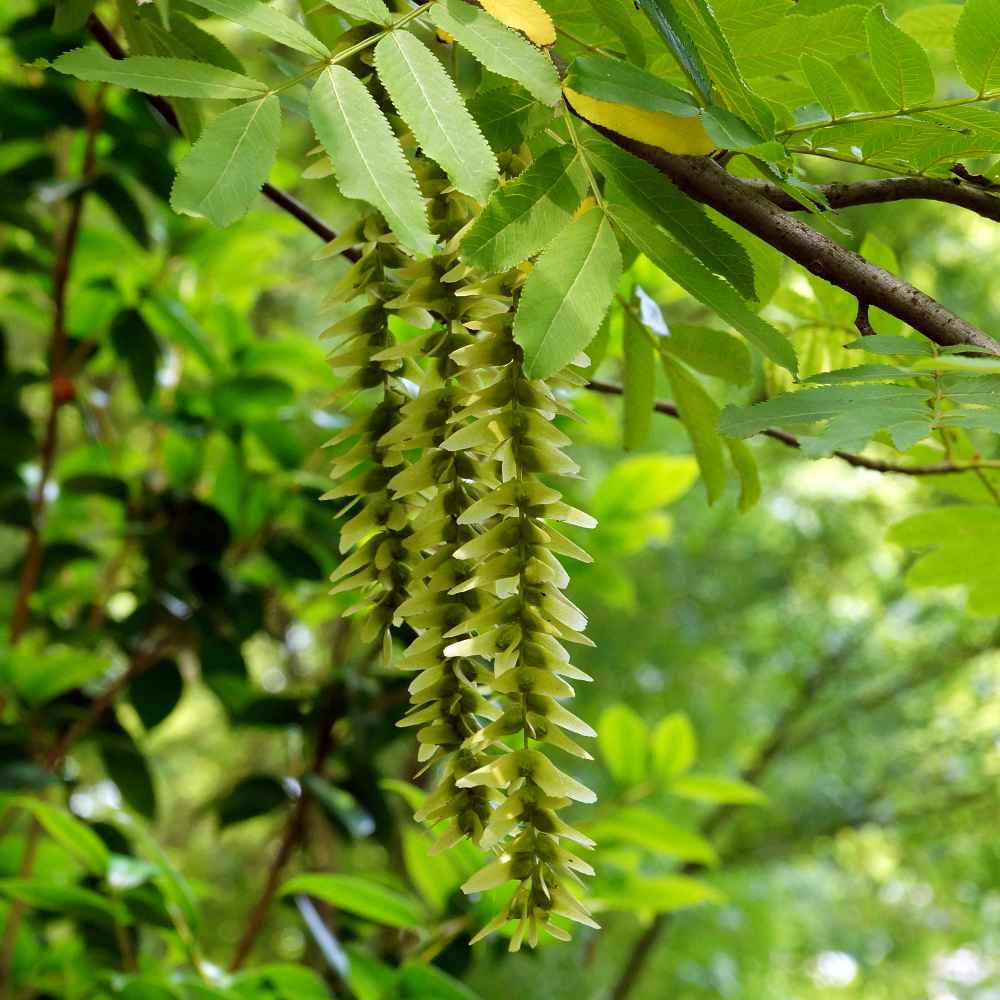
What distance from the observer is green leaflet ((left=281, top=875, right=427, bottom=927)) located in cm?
66

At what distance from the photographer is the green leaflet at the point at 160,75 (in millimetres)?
296

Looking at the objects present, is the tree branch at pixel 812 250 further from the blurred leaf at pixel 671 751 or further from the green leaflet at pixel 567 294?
the blurred leaf at pixel 671 751

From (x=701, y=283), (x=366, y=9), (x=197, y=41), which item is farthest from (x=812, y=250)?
(x=197, y=41)

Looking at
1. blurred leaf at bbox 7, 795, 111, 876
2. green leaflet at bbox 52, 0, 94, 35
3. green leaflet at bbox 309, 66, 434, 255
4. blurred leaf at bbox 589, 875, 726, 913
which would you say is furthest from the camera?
blurred leaf at bbox 589, 875, 726, 913

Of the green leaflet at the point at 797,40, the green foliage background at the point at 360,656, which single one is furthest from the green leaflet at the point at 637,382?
the green leaflet at the point at 797,40

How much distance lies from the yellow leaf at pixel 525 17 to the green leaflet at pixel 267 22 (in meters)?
0.05

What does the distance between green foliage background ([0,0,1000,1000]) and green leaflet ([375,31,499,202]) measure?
76 millimetres

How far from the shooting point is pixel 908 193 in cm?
34

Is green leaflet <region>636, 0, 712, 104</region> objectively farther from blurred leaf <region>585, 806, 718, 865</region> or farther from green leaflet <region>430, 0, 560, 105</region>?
blurred leaf <region>585, 806, 718, 865</region>

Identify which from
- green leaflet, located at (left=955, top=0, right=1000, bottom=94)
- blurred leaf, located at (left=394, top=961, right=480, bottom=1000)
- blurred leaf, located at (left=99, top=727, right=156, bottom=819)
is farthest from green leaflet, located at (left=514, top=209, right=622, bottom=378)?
blurred leaf, located at (left=99, top=727, right=156, bottom=819)

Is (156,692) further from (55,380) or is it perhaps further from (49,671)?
(55,380)

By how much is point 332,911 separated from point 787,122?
743 mm

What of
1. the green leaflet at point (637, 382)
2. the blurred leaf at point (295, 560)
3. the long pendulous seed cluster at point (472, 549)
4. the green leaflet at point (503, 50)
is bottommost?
the blurred leaf at point (295, 560)

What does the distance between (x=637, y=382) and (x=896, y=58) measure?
0.20m
